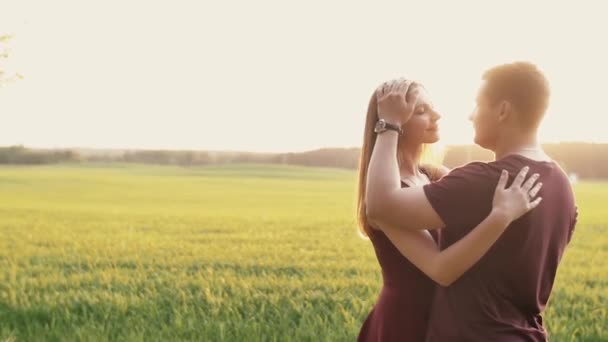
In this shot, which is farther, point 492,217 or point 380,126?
point 380,126

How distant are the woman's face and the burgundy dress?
1.50ft

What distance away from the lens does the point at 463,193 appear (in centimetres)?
280

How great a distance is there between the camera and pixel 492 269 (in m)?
2.86

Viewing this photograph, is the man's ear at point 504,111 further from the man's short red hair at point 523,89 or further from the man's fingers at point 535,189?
the man's fingers at point 535,189

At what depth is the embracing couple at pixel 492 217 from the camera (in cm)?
280

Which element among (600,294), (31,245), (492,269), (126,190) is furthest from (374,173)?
(126,190)

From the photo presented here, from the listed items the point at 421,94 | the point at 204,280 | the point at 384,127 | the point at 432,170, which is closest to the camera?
the point at 384,127

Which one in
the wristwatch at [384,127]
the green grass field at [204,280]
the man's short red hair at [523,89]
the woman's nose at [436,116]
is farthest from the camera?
the green grass field at [204,280]

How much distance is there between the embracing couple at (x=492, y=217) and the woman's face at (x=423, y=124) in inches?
14.7

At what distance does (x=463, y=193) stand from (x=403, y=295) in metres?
0.80

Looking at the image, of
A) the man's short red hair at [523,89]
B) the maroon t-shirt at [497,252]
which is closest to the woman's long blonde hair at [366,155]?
the man's short red hair at [523,89]

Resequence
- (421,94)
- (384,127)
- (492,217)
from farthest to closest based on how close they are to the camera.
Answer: (421,94) < (384,127) < (492,217)

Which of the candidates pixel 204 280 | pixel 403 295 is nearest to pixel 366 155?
pixel 403 295

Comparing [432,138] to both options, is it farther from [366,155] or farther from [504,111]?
[504,111]
